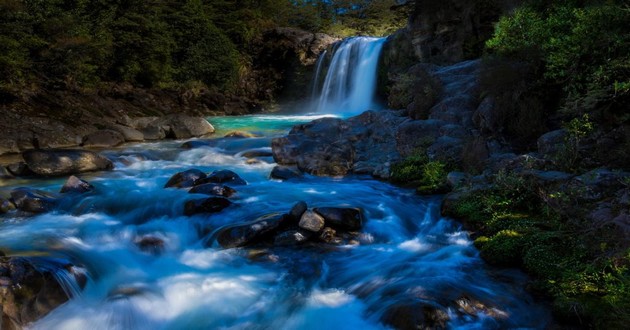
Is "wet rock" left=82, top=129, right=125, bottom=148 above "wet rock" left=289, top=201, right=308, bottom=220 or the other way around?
above

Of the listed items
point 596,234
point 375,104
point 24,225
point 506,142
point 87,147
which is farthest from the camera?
point 375,104

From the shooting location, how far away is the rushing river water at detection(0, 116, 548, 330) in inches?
225

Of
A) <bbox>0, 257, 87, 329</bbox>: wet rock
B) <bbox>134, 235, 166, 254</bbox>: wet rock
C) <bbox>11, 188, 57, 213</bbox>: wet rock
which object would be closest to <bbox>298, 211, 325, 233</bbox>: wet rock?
<bbox>134, 235, 166, 254</bbox>: wet rock

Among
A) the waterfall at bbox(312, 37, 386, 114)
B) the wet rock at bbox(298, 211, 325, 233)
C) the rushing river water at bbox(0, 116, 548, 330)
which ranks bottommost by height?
the rushing river water at bbox(0, 116, 548, 330)

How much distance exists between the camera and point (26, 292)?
5441 millimetres

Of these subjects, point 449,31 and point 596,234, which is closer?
point 596,234

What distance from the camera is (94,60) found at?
22.1 meters

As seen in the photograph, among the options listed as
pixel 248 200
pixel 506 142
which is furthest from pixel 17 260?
pixel 506 142

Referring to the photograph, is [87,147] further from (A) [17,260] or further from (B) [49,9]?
(A) [17,260]

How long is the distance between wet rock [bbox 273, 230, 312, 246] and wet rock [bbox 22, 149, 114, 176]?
8.00 m

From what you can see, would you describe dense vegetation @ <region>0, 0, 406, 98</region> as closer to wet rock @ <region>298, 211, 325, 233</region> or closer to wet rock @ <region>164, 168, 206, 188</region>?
wet rock @ <region>164, 168, 206, 188</region>

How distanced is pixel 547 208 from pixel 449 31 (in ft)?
51.5

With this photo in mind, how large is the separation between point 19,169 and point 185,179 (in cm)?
504

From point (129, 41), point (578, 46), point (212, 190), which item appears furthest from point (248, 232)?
point (129, 41)
